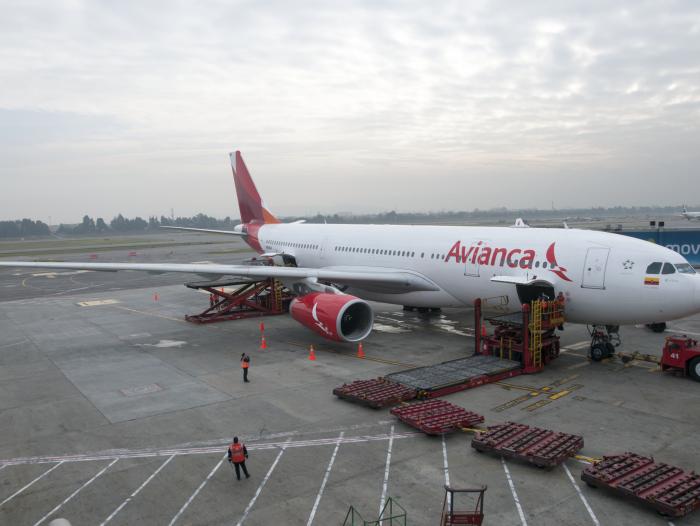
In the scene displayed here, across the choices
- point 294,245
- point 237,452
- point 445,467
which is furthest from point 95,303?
point 445,467

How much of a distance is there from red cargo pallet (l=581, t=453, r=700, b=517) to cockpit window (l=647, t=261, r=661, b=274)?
736 cm

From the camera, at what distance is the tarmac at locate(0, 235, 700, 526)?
31.0 ft

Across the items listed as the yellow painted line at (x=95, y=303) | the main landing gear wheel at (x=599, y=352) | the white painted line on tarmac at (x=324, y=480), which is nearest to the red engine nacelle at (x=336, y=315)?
the white painted line on tarmac at (x=324, y=480)

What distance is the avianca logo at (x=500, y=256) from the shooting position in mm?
18125

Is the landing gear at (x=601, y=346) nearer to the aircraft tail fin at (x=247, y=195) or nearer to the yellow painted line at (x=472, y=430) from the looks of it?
the yellow painted line at (x=472, y=430)

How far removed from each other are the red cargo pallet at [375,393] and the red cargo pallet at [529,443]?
2.88m

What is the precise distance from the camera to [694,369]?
1609 centimetres

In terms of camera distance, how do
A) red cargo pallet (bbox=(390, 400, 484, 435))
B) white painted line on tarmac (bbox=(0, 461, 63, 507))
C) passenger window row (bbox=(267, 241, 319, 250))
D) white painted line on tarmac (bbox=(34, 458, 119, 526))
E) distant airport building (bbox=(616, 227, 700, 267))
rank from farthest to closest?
distant airport building (bbox=(616, 227, 700, 267)), passenger window row (bbox=(267, 241, 319, 250)), red cargo pallet (bbox=(390, 400, 484, 435)), white painted line on tarmac (bbox=(0, 461, 63, 507)), white painted line on tarmac (bbox=(34, 458, 119, 526))

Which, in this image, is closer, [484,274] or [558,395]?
[558,395]

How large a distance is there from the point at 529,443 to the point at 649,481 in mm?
2284

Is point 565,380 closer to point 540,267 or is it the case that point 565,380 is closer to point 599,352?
point 599,352

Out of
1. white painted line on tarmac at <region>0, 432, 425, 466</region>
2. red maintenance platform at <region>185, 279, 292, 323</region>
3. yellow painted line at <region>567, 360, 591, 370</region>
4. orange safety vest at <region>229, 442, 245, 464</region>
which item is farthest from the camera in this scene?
red maintenance platform at <region>185, 279, 292, 323</region>

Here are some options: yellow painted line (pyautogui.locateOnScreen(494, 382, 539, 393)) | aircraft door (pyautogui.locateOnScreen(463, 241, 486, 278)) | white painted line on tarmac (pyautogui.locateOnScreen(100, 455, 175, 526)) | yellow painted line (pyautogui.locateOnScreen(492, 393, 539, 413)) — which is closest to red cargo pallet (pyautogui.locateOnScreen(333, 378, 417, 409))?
yellow painted line (pyautogui.locateOnScreen(492, 393, 539, 413))

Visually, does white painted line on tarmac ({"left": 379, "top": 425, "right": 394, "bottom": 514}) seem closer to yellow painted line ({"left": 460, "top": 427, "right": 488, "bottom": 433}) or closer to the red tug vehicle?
yellow painted line ({"left": 460, "top": 427, "right": 488, "bottom": 433})
